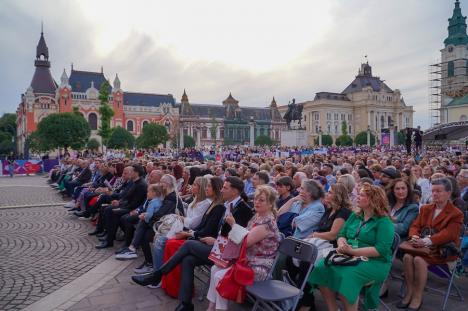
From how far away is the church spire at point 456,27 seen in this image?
7238 centimetres

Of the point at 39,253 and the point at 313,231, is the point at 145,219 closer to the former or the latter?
the point at 39,253

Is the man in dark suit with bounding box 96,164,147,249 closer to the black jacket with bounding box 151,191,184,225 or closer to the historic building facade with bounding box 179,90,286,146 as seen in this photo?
the black jacket with bounding box 151,191,184,225

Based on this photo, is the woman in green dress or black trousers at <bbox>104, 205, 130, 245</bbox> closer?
the woman in green dress

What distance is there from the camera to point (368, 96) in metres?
101

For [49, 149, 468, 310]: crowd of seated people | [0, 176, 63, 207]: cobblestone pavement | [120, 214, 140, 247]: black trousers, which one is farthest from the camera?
[0, 176, 63, 207]: cobblestone pavement

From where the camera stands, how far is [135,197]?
26.0 ft

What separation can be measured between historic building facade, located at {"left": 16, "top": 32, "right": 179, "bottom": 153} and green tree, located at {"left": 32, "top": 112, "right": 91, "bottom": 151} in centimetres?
2615

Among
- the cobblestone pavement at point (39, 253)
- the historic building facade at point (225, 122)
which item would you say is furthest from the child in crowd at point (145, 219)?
A: the historic building facade at point (225, 122)

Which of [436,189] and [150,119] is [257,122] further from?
[436,189]

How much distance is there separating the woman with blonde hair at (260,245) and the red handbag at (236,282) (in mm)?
105

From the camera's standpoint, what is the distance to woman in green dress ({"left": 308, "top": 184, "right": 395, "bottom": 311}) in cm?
392

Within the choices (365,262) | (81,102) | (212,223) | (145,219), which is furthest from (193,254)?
(81,102)

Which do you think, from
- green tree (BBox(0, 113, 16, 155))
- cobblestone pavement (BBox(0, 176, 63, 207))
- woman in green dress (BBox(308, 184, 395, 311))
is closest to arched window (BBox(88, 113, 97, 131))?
green tree (BBox(0, 113, 16, 155))

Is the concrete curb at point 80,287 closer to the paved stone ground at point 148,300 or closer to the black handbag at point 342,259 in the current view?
the paved stone ground at point 148,300
